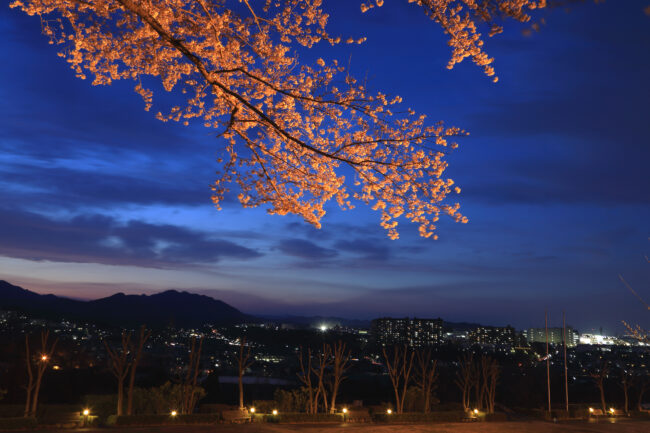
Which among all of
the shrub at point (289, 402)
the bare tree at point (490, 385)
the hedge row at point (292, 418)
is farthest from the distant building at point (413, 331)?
the hedge row at point (292, 418)

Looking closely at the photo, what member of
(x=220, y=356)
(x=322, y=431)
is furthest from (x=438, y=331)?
(x=322, y=431)

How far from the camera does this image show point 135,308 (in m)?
118

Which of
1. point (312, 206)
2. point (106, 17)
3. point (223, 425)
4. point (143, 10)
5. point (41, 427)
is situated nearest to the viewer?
point (143, 10)

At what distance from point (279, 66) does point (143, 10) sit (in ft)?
7.29

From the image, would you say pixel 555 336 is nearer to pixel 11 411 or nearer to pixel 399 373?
pixel 399 373

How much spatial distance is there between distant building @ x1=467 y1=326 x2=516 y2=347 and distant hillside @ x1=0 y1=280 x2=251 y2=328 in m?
72.6

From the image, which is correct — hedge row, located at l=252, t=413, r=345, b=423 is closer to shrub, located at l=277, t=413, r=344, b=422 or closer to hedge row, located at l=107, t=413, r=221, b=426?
shrub, located at l=277, t=413, r=344, b=422

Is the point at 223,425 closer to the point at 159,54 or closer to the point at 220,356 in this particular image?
the point at 159,54

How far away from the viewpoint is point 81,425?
1537 centimetres

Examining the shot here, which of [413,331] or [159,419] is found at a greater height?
[159,419]

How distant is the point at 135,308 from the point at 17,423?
364 feet

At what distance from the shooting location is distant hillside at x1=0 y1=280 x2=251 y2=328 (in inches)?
3627

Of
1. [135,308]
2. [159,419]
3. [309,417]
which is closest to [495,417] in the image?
[309,417]

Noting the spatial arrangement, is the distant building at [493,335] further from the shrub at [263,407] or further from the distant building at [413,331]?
the shrub at [263,407]
